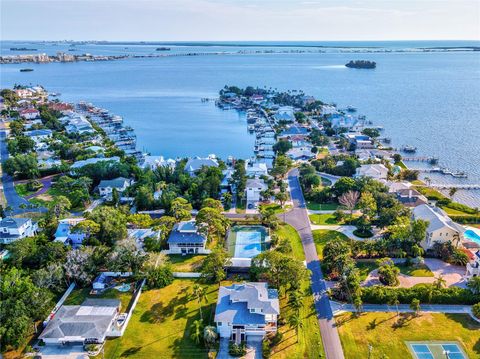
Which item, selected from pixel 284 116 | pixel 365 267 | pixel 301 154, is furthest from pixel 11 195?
pixel 284 116

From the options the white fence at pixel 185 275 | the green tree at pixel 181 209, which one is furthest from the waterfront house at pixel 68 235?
the white fence at pixel 185 275

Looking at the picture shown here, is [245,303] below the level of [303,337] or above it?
above

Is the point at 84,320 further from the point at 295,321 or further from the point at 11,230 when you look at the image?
the point at 11,230

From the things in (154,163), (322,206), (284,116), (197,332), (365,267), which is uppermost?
(284,116)

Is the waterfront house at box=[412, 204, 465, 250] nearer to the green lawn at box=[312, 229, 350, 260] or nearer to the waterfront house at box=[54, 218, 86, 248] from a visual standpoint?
the green lawn at box=[312, 229, 350, 260]

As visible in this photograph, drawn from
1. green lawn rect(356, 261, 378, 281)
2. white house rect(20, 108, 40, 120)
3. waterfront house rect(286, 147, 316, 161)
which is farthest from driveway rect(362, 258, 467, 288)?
white house rect(20, 108, 40, 120)

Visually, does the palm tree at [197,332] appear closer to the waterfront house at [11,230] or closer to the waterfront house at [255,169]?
the waterfront house at [11,230]
